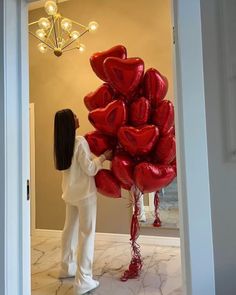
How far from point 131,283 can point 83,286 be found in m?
0.48

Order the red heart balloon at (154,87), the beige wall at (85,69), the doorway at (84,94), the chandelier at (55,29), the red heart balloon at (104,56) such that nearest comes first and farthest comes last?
the red heart balloon at (154,87), the red heart balloon at (104,56), the chandelier at (55,29), the doorway at (84,94), the beige wall at (85,69)

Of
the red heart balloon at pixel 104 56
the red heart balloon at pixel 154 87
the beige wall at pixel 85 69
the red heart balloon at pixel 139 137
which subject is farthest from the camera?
the beige wall at pixel 85 69

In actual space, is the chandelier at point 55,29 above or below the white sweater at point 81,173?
above

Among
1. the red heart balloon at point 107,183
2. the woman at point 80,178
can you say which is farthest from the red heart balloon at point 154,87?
the red heart balloon at point 107,183

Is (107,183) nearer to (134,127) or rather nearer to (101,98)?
(134,127)

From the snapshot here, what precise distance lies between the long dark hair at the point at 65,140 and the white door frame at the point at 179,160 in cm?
98

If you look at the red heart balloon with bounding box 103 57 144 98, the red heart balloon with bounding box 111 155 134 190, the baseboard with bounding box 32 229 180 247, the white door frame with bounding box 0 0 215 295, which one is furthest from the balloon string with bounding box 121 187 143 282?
the white door frame with bounding box 0 0 215 295

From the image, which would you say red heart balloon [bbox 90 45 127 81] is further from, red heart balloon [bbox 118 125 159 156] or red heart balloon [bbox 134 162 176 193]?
red heart balloon [bbox 134 162 176 193]

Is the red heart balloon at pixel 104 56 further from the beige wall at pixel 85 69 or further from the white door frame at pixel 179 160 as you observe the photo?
the beige wall at pixel 85 69

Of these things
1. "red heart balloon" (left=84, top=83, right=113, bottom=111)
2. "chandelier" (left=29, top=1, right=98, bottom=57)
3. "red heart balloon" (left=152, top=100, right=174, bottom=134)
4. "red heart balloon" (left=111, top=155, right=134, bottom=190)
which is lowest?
"red heart balloon" (left=111, top=155, right=134, bottom=190)

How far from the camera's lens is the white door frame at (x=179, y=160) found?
1.14m

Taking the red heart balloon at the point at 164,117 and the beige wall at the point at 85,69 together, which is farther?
the beige wall at the point at 85,69

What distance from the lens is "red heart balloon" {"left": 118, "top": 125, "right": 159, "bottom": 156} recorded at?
89.8 inches

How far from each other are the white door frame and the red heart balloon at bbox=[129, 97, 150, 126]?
108cm
